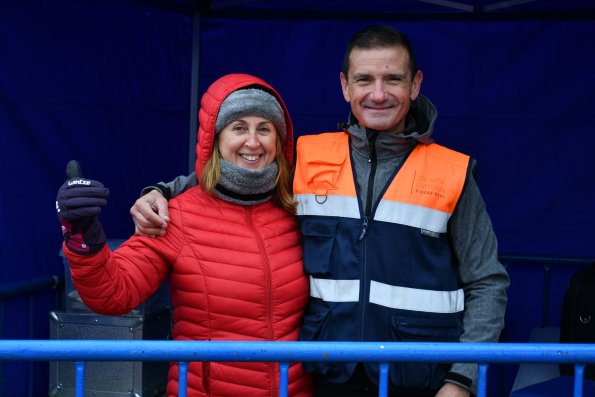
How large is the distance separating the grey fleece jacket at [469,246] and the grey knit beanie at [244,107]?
31cm

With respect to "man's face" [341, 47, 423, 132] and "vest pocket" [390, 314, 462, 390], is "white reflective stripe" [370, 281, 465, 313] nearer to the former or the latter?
"vest pocket" [390, 314, 462, 390]

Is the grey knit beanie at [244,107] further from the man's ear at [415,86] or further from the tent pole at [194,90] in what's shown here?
the tent pole at [194,90]

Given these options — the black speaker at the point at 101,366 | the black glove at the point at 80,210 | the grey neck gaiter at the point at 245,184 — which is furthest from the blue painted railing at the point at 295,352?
the black speaker at the point at 101,366

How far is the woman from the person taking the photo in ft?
8.25

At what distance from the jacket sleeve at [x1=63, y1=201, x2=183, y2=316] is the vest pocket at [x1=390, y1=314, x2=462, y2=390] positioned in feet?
2.47

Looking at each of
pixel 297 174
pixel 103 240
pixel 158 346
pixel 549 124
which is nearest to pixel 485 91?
pixel 549 124

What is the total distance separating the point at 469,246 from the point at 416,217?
7.5 inches

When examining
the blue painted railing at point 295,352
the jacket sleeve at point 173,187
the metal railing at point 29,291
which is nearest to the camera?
the blue painted railing at point 295,352

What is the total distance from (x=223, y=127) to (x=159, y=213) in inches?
14.1

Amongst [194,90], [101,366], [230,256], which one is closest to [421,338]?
[230,256]

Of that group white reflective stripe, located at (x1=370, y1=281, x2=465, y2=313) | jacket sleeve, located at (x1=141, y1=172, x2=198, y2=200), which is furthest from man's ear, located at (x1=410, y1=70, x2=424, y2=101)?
jacket sleeve, located at (x1=141, y1=172, x2=198, y2=200)

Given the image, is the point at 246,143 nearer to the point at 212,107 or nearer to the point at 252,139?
the point at 252,139

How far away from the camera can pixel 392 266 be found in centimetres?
244

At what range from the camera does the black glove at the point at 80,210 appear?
2.12 m
